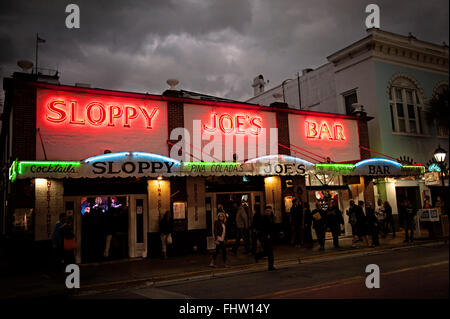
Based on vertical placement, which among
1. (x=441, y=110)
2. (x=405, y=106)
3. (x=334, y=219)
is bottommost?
(x=334, y=219)

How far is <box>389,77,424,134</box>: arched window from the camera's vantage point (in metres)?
21.4

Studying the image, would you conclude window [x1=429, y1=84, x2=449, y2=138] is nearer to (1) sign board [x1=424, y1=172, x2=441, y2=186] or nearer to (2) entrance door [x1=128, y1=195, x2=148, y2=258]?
(1) sign board [x1=424, y1=172, x2=441, y2=186]

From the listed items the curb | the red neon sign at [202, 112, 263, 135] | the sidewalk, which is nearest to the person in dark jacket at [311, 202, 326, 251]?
the sidewalk

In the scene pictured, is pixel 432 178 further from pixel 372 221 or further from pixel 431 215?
pixel 372 221

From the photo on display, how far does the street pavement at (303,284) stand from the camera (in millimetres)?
6684

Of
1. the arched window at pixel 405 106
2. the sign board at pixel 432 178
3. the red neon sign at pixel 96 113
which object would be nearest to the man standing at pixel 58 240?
the red neon sign at pixel 96 113

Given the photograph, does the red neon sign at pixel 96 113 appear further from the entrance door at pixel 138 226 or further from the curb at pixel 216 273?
the curb at pixel 216 273

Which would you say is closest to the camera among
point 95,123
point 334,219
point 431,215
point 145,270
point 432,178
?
point 145,270

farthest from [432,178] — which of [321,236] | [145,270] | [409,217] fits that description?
[145,270]

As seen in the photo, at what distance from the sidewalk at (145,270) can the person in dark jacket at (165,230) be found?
1.95 feet

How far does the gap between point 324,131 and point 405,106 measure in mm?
6540

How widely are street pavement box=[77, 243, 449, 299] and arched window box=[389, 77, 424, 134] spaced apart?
11.9 metres

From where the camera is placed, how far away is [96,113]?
13453 mm

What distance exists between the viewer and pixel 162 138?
14680 mm
